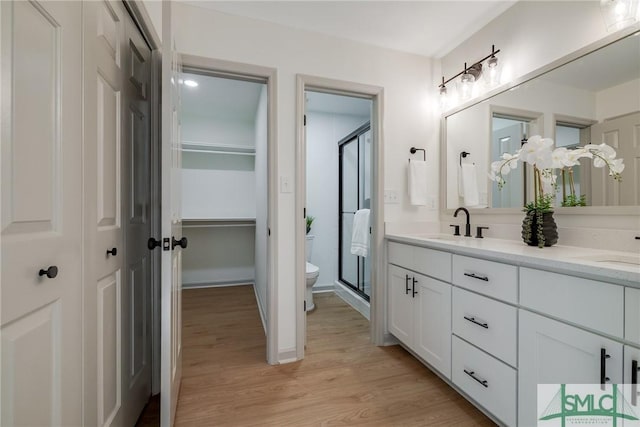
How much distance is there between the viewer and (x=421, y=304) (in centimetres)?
181

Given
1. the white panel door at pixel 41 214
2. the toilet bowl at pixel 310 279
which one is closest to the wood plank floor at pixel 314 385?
the toilet bowl at pixel 310 279

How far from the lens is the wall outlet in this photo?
2.24 meters

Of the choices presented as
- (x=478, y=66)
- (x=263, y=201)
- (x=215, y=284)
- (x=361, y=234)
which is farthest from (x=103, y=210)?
(x=215, y=284)

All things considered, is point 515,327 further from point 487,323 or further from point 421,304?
point 421,304

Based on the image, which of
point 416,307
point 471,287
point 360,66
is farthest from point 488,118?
point 416,307

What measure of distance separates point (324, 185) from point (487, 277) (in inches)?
103

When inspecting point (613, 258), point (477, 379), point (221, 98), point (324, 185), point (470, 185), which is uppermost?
point (221, 98)

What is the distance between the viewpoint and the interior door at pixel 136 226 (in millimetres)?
1256

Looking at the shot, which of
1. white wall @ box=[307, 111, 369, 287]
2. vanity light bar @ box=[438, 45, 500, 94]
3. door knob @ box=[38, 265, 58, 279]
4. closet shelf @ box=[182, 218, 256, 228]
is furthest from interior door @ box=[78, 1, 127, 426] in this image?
white wall @ box=[307, 111, 369, 287]

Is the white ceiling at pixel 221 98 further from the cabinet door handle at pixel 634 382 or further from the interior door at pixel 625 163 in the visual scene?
the cabinet door handle at pixel 634 382

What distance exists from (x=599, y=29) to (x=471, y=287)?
58.6 inches

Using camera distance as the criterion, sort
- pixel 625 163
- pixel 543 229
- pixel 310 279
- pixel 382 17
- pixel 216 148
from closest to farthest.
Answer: pixel 625 163 < pixel 543 229 < pixel 382 17 < pixel 310 279 < pixel 216 148

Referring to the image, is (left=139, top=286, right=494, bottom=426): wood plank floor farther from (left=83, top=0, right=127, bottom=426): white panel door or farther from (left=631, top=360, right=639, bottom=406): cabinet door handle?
(left=631, top=360, right=639, bottom=406): cabinet door handle

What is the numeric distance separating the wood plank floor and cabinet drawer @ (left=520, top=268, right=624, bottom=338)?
0.77m
